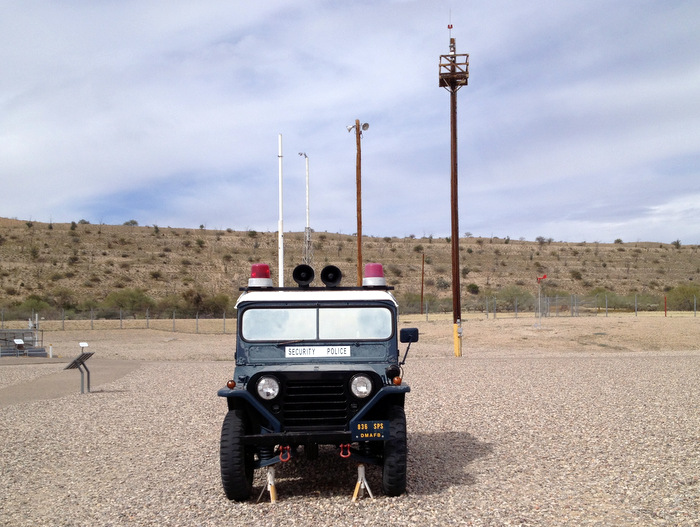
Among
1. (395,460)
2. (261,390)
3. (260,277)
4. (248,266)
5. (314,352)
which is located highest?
(248,266)

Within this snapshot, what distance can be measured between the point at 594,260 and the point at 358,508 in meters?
89.7

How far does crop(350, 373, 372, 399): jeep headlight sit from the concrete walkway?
1076 cm

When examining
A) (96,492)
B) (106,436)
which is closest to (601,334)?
(106,436)

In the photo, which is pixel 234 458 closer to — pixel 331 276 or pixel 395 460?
pixel 395 460

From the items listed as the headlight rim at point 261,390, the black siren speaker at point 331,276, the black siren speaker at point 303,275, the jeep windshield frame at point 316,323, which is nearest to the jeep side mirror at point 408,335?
the jeep windshield frame at point 316,323

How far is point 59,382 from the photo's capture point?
1922 cm

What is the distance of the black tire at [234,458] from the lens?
6844mm

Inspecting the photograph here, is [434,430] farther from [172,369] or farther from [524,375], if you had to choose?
[172,369]

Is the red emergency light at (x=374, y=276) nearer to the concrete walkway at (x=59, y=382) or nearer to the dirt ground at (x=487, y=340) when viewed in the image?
the concrete walkway at (x=59, y=382)

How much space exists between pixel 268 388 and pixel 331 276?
196 centimetres

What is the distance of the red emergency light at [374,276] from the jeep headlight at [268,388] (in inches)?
74.5

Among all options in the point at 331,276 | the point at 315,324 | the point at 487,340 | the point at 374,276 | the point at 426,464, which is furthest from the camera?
the point at 487,340

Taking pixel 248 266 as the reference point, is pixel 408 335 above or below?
below

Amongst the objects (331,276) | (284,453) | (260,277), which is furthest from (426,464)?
(260,277)
